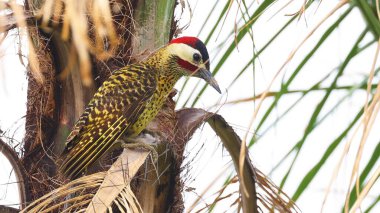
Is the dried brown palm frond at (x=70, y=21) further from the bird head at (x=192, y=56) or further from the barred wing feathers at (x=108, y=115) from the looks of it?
the bird head at (x=192, y=56)

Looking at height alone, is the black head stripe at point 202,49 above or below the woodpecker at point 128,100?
above

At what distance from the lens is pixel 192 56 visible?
4.30 m

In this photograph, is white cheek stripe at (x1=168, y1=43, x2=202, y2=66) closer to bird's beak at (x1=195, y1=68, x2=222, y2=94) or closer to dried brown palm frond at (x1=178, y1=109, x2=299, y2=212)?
bird's beak at (x1=195, y1=68, x2=222, y2=94)

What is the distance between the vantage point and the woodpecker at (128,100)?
3404mm

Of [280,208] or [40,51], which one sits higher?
[40,51]

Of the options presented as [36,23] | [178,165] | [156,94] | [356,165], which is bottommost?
[356,165]

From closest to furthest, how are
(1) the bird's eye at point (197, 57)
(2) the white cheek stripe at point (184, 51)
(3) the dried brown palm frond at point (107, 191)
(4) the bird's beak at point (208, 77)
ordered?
1. (3) the dried brown palm frond at point (107, 191)
2. (4) the bird's beak at point (208, 77)
3. (2) the white cheek stripe at point (184, 51)
4. (1) the bird's eye at point (197, 57)

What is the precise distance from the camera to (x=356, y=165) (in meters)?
1.74

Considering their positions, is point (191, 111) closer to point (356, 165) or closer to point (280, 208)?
point (280, 208)

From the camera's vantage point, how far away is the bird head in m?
4.05

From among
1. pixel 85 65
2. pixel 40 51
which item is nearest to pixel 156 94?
pixel 40 51

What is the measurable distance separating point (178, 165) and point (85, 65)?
5.84ft

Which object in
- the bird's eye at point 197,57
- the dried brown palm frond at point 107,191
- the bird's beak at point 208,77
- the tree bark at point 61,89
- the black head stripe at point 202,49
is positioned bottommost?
the dried brown palm frond at point 107,191

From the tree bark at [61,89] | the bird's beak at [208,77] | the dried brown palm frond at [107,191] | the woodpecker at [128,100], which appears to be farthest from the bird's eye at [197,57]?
the dried brown palm frond at [107,191]
